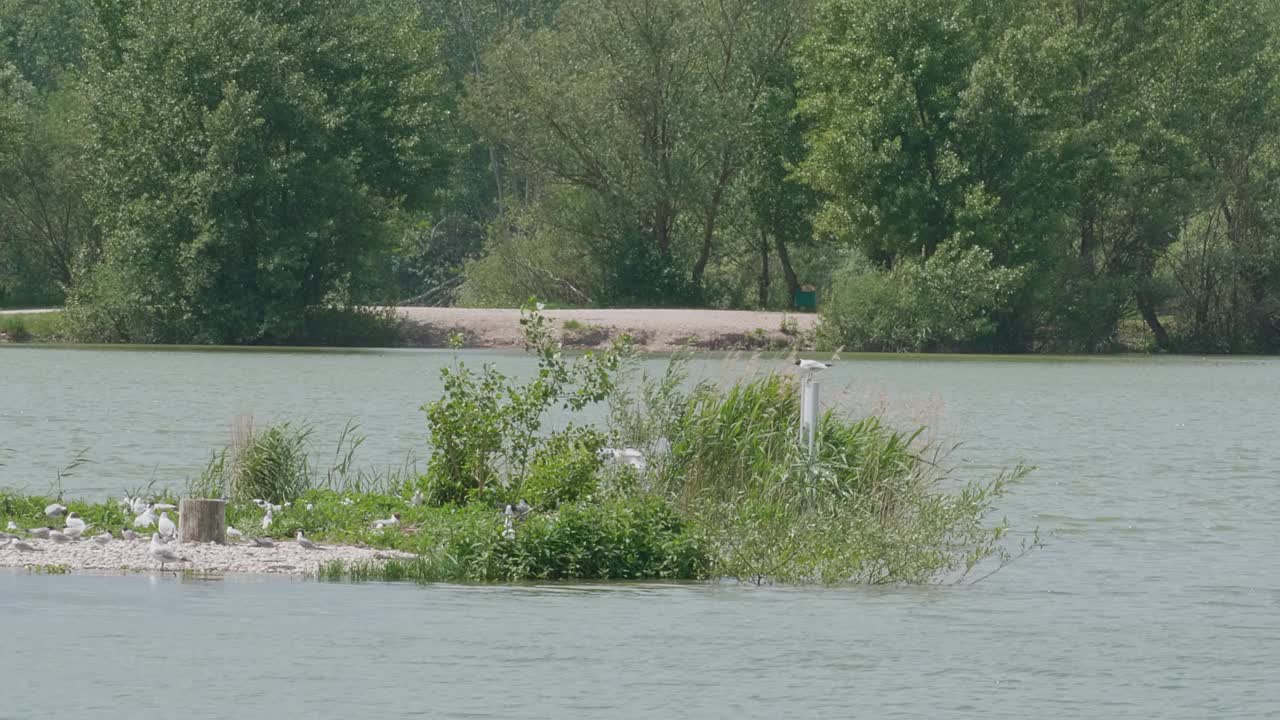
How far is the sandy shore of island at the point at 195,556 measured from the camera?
1848 centimetres

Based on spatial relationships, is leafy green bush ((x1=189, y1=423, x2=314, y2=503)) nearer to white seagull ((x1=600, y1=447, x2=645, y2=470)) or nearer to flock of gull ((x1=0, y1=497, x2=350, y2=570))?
flock of gull ((x1=0, y1=497, x2=350, y2=570))

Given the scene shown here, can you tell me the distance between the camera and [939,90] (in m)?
74.1

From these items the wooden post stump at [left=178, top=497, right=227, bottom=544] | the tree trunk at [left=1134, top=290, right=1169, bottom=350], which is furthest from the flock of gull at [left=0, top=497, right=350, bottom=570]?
the tree trunk at [left=1134, top=290, right=1169, bottom=350]

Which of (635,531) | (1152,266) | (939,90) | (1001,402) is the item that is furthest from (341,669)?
(1152,266)

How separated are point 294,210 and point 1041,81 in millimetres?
25695

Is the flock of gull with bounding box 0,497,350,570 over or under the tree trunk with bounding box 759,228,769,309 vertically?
under

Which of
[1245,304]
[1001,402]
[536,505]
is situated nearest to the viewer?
[536,505]

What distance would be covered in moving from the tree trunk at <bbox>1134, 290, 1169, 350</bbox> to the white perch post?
59028mm

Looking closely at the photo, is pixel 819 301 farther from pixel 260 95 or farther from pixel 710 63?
pixel 260 95

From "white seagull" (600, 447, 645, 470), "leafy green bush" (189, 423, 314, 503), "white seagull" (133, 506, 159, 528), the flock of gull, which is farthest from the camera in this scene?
"leafy green bush" (189, 423, 314, 503)

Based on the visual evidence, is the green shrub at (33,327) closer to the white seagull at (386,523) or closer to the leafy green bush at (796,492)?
the leafy green bush at (796,492)

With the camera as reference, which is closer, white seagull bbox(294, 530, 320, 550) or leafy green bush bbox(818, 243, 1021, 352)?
white seagull bbox(294, 530, 320, 550)

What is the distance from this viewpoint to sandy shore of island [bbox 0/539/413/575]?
1848 centimetres

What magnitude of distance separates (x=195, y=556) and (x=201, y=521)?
22.9 inches
